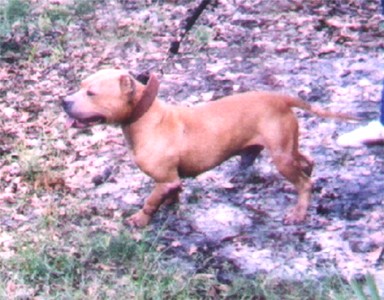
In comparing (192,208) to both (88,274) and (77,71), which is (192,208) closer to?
(88,274)

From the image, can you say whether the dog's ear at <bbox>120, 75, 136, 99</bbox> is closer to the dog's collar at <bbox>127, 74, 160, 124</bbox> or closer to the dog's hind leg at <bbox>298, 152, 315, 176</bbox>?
the dog's collar at <bbox>127, 74, 160, 124</bbox>

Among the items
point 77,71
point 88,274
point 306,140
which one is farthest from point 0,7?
point 88,274

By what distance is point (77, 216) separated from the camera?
5203 mm

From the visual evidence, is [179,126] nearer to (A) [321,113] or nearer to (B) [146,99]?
(B) [146,99]

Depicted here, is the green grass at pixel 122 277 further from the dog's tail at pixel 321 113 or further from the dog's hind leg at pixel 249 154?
the dog's tail at pixel 321 113

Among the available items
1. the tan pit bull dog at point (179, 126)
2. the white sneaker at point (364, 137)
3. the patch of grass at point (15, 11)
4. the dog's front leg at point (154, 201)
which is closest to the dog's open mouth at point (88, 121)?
the tan pit bull dog at point (179, 126)

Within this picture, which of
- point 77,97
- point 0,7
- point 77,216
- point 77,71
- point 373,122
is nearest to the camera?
point 77,97

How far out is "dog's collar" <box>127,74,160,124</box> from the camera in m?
4.61

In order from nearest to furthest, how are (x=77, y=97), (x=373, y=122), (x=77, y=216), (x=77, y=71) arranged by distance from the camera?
(x=77, y=97) → (x=77, y=216) → (x=373, y=122) → (x=77, y=71)

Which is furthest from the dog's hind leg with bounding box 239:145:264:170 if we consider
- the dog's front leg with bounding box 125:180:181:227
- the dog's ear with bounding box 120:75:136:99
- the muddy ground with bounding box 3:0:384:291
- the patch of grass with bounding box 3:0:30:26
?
the patch of grass with bounding box 3:0:30:26

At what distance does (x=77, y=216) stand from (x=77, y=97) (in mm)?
911

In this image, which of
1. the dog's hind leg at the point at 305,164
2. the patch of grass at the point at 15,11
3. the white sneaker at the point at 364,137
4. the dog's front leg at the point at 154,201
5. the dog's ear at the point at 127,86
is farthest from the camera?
the patch of grass at the point at 15,11

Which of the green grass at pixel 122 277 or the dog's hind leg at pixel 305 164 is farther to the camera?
the dog's hind leg at pixel 305 164

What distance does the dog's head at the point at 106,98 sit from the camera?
4.56 m
